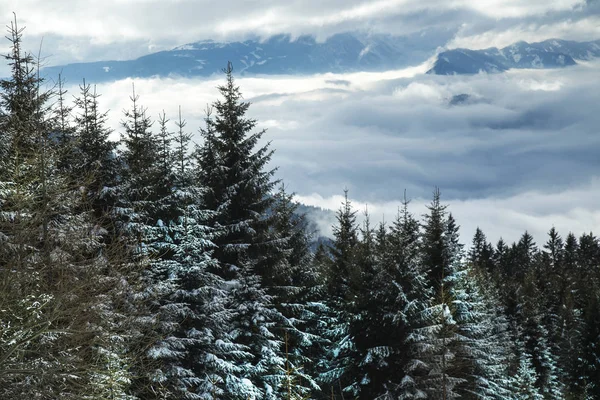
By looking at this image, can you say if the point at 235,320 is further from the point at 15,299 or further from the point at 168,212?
the point at 15,299

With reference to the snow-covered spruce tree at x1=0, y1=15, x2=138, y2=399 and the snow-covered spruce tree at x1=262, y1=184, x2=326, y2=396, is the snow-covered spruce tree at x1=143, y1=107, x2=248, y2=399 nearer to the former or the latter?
the snow-covered spruce tree at x1=0, y1=15, x2=138, y2=399

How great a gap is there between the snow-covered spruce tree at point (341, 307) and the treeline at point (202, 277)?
11cm

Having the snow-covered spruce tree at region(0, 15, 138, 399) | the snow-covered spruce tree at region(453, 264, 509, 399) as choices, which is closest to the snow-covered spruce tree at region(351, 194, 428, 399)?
the snow-covered spruce tree at region(453, 264, 509, 399)

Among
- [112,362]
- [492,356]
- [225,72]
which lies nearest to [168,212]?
[225,72]

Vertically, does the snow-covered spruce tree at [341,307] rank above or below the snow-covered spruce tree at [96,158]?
below

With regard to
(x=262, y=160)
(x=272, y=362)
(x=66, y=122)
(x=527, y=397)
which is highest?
(x=66, y=122)

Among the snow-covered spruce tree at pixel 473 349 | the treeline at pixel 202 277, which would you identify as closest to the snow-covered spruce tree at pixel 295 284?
the treeline at pixel 202 277

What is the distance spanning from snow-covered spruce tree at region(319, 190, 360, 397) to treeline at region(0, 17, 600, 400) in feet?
0.37

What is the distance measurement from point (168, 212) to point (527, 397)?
28.3 metres

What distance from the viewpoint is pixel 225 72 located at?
25.2 meters

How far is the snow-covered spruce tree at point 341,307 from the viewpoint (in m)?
23.6

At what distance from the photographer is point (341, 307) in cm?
2645

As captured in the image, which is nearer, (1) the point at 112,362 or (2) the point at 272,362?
(1) the point at 112,362

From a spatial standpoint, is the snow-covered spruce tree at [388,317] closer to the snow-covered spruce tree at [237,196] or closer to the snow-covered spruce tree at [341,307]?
the snow-covered spruce tree at [341,307]
